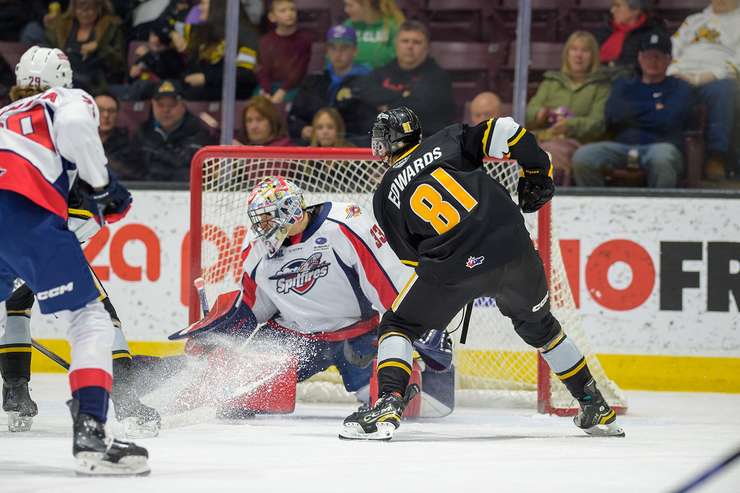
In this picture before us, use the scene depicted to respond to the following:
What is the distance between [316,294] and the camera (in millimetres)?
4840

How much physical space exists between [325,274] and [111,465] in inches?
77.8

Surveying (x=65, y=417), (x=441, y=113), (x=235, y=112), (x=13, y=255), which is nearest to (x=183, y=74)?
(x=235, y=112)

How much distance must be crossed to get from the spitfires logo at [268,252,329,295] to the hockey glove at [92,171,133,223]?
1.40 m

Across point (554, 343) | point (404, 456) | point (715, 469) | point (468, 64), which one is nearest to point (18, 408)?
point (404, 456)

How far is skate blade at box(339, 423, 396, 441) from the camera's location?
3.79m

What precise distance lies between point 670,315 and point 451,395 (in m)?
1.62

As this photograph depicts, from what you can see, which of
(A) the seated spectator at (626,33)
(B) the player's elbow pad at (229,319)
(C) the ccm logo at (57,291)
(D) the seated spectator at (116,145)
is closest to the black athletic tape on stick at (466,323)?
(B) the player's elbow pad at (229,319)

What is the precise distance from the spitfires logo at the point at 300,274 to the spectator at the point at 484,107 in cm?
181

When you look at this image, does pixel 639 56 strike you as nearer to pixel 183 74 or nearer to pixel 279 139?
pixel 279 139

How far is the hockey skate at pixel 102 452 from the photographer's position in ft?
9.65

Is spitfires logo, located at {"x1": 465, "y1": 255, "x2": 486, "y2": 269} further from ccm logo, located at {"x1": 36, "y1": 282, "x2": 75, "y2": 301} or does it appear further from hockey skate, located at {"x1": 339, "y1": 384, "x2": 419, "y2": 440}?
ccm logo, located at {"x1": 36, "y1": 282, "x2": 75, "y2": 301}

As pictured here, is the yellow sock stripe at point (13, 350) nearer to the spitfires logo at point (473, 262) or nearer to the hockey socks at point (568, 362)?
the spitfires logo at point (473, 262)

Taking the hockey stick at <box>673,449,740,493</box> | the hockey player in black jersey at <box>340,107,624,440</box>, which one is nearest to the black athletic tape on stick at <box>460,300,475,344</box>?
the hockey player in black jersey at <box>340,107,624,440</box>

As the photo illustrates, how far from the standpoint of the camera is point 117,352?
13.5ft
